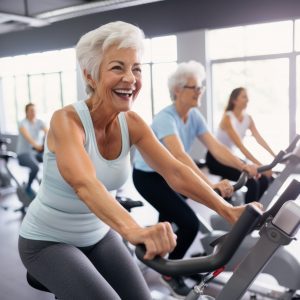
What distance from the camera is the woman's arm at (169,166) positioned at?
136 centimetres

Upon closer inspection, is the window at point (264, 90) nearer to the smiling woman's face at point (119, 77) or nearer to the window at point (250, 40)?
the window at point (250, 40)

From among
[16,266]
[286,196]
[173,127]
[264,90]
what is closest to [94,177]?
[286,196]

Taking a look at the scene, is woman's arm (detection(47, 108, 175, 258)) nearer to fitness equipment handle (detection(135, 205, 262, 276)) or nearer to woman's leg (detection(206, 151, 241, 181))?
fitness equipment handle (detection(135, 205, 262, 276))

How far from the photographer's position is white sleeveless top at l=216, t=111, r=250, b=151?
3914 millimetres

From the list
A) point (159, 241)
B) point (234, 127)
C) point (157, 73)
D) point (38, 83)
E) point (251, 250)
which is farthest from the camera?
point (38, 83)

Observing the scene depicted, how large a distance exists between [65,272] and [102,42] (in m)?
0.70

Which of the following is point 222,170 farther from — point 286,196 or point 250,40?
point 250,40

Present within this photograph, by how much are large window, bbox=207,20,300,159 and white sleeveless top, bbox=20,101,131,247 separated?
5063 millimetres

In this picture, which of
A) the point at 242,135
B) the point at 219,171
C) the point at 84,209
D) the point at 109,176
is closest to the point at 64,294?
the point at 84,209

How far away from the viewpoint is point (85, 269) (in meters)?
1.19

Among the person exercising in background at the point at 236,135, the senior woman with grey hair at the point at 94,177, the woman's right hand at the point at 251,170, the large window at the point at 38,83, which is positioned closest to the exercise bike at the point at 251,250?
the senior woman with grey hair at the point at 94,177

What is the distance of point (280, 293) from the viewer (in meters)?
2.38

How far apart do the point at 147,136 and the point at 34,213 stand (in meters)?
0.47

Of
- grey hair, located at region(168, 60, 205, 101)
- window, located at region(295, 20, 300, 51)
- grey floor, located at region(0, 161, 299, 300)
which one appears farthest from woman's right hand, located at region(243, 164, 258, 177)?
window, located at region(295, 20, 300, 51)
